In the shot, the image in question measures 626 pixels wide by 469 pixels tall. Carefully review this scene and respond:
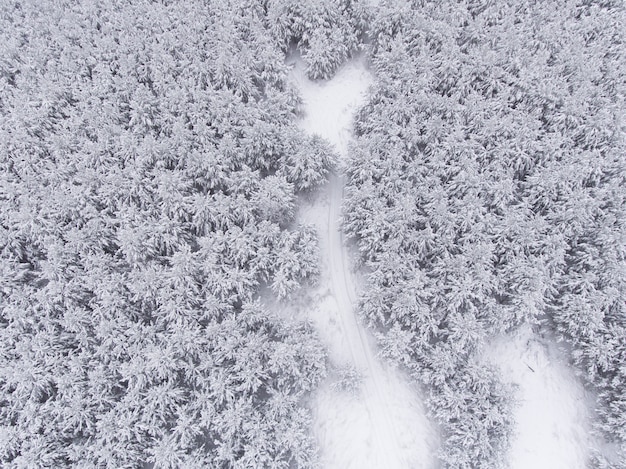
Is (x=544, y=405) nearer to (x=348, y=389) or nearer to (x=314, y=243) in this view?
(x=348, y=389)

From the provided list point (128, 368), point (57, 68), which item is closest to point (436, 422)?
point (128, 368)

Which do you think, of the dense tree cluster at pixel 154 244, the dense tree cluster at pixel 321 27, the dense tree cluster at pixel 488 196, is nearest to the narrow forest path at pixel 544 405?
the dense tree cluster at pixel 488 196

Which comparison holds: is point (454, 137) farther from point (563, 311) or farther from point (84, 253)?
point (84, 253)

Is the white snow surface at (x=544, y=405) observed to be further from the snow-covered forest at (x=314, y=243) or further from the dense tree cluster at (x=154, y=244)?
the dense tree cluster at (x=154, y=244)

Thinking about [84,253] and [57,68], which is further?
[57,68]

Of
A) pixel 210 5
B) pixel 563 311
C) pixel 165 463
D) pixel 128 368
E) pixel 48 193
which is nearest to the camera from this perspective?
pixel 165 463
